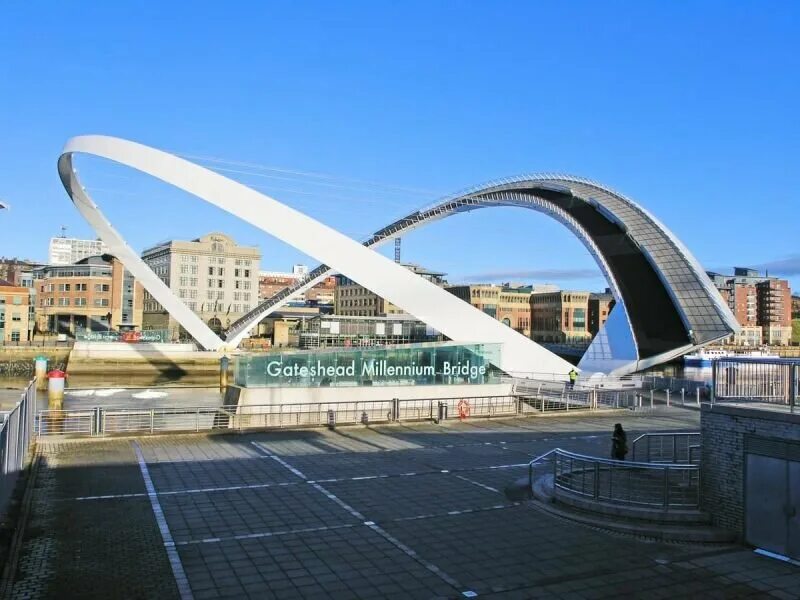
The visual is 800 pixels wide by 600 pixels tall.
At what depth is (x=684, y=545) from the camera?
1042cm

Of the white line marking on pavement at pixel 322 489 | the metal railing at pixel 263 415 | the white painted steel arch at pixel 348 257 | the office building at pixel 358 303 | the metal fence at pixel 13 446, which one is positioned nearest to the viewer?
the metal fence at pixel 13 446

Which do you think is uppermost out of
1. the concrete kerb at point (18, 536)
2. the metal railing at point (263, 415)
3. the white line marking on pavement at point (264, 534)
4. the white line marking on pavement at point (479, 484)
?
the metal railing at point (263, 415)

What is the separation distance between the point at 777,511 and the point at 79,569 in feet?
30.3

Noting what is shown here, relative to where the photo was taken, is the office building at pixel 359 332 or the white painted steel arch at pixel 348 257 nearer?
the white painted steel arch at pixel 348 257

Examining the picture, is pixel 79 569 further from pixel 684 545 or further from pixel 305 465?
pixel 684 545

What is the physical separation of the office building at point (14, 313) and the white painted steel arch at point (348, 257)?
176 feet

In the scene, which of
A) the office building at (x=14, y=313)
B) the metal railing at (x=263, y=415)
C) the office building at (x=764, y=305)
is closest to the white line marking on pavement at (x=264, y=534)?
the metal railing at (x=263, y=415)

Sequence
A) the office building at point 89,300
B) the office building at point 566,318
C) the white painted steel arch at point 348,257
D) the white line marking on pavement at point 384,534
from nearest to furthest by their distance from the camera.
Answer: the white line marking on pavement at point 384,534 → the white painted steel arch at point 348,257 → the office building at point 89,300 → the office building at point 566,318

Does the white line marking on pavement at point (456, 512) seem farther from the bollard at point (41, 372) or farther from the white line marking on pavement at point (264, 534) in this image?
the bollard at point (41, 372)

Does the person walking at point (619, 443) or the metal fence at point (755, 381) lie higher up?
the metal fence at point (755, 381)

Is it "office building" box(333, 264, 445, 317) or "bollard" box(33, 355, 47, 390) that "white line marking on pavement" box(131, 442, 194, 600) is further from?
"office building" box(333, 264, 445, 317)

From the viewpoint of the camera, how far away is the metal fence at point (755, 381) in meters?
11.0

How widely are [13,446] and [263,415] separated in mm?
11975

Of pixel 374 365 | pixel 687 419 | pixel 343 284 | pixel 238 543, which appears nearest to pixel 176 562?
pixel 238 543
